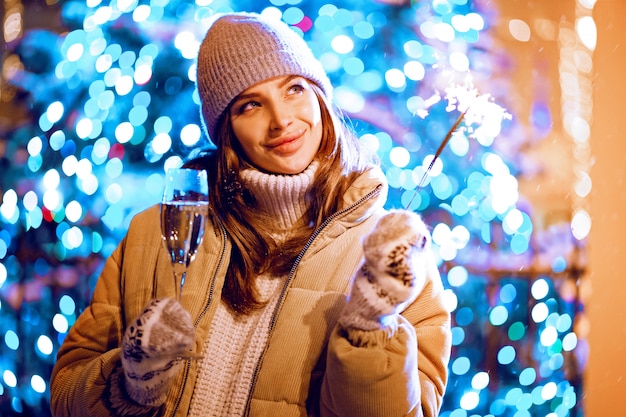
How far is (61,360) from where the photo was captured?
1.43 m

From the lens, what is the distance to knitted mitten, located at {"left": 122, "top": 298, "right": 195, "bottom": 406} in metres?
1.08

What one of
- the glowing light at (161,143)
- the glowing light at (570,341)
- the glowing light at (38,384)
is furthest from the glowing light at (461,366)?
the glowing light at (38,384)

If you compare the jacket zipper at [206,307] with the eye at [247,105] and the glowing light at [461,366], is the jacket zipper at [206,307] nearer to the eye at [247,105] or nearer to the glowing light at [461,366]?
the eye at [247,105]

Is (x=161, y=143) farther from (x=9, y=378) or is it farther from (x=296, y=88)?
(x=9, y=378)

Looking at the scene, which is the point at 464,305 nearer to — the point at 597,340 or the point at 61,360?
the point at 597,340

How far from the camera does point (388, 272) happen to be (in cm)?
102

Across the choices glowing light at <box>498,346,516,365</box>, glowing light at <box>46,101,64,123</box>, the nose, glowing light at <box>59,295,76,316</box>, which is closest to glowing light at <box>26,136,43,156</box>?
glowing light at <box>46,101,64,123</box>

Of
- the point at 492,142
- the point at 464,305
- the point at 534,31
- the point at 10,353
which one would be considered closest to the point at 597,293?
the point at 464,305

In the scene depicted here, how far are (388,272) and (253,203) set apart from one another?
0.66 m

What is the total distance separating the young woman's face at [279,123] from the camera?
1415 millimetres

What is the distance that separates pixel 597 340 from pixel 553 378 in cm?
30

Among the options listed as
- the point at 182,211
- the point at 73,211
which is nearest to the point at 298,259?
the point at 182,211

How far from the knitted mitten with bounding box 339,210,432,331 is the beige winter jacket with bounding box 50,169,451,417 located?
0.08 meters

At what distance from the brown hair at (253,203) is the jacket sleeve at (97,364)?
0.33 meters
